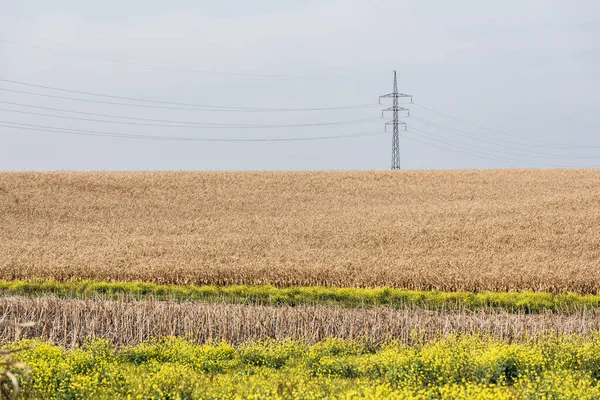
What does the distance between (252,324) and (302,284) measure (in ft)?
36.3

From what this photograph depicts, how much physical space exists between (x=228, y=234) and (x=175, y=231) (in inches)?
156

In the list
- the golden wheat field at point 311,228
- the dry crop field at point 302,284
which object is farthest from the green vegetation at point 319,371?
the golden wheat field at point 311,228

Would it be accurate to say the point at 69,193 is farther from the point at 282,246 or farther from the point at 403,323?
the point at 403,323

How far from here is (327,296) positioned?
101 feet

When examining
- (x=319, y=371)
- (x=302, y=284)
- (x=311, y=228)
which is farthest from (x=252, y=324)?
(x=311, y=228)

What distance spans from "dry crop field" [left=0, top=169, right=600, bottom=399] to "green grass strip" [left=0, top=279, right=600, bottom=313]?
100mm

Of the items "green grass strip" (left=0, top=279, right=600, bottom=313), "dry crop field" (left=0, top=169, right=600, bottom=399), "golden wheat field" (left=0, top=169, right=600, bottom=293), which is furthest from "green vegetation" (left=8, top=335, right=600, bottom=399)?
"golden wheat field" (left=0, top=169, right=600, bottom=293)

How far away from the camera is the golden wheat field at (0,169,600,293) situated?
112ft

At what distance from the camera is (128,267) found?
116 ft

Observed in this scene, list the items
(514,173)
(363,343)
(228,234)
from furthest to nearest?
1. (514,173)
2. (228,234)
3. (363,343)

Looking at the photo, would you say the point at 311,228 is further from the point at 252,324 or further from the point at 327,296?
the point at 252,324

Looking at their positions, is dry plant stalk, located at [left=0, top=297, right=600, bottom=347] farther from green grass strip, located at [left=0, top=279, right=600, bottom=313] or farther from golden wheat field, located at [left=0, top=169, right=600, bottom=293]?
golden wheat field, located at [left=0, top=169, right=600, bottom=293]

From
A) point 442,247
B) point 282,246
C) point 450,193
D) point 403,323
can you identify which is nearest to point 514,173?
point 450,193

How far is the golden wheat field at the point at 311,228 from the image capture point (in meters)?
34.1
